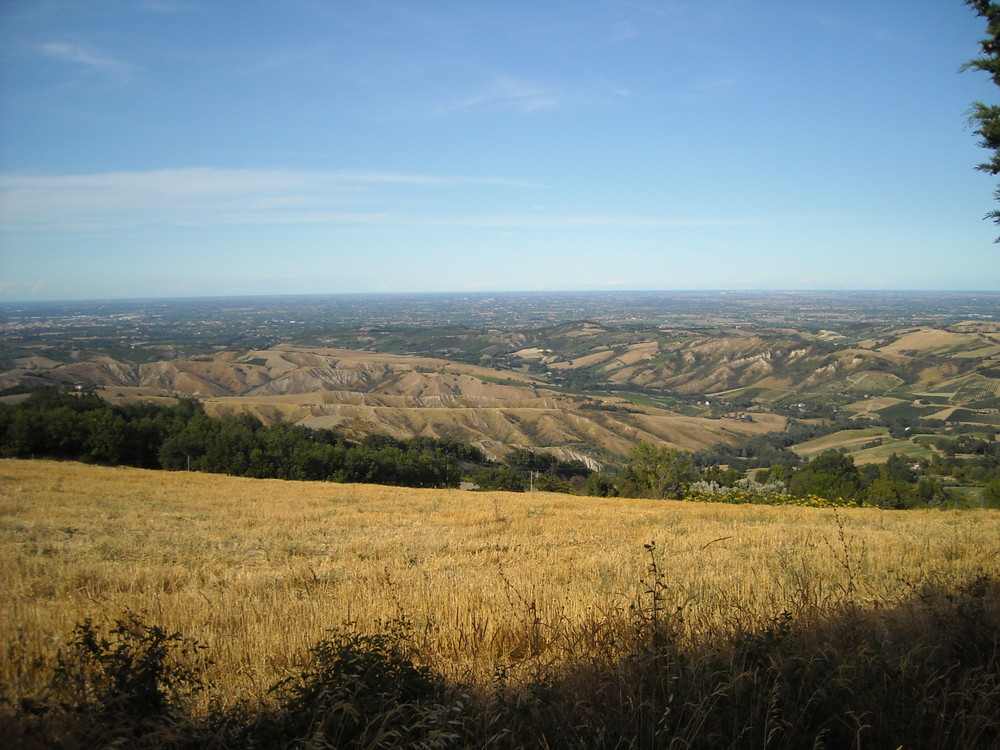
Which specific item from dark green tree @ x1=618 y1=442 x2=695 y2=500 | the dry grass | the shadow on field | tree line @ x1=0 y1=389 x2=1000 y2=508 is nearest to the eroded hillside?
tree line @ x1=0 y1=389 x2=1000 y2=508

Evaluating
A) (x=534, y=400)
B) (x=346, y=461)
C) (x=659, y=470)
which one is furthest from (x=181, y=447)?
(x=534, y=400)

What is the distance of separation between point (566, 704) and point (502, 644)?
1.78 metres

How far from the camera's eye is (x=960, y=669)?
14.4ft

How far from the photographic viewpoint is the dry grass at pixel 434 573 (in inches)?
210

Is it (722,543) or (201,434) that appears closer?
(722,543)

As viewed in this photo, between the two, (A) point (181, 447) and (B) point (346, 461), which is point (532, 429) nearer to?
(B) point (346, 461)

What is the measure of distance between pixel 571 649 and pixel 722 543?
800 cm

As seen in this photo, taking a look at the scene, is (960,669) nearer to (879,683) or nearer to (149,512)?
(879,683)

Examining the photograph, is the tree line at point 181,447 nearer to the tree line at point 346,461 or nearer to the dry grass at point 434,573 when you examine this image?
the tree line at point 346,461

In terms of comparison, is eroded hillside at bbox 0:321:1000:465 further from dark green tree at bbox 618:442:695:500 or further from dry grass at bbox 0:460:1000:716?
dry grass at bbox 0:460:1000:716

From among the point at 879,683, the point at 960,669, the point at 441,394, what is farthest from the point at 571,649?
the point at 441,394

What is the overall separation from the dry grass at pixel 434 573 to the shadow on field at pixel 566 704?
681 mm

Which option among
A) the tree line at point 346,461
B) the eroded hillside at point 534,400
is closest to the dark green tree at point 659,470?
the tree line at point 346,461

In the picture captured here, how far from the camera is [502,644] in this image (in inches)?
215
